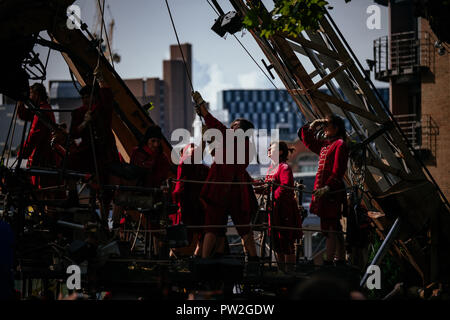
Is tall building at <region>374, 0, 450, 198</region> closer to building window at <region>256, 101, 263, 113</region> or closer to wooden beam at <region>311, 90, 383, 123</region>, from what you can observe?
wooden beam at <region>311, 90, 383, 123</region>

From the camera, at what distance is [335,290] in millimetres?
5020

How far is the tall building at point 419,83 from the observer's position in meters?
31.5

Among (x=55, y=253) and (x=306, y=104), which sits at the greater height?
(x=306, y=104)

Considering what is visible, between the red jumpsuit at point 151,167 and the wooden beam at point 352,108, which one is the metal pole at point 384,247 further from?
the red jumpsuit at point 151,167

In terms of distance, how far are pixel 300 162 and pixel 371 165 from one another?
99479mm

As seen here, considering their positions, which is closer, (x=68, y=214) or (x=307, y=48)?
(x=68, y=214)

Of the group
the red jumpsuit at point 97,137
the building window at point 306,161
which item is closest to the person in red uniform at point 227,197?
the red jumpsuit at point 97,137

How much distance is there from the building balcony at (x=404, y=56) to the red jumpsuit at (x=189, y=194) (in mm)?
23490

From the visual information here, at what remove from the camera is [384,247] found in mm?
10828

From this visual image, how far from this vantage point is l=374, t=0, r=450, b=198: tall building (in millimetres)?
31453

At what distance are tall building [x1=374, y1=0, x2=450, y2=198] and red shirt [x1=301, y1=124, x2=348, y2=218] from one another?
62.7ft

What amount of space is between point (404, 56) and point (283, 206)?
25178mm
